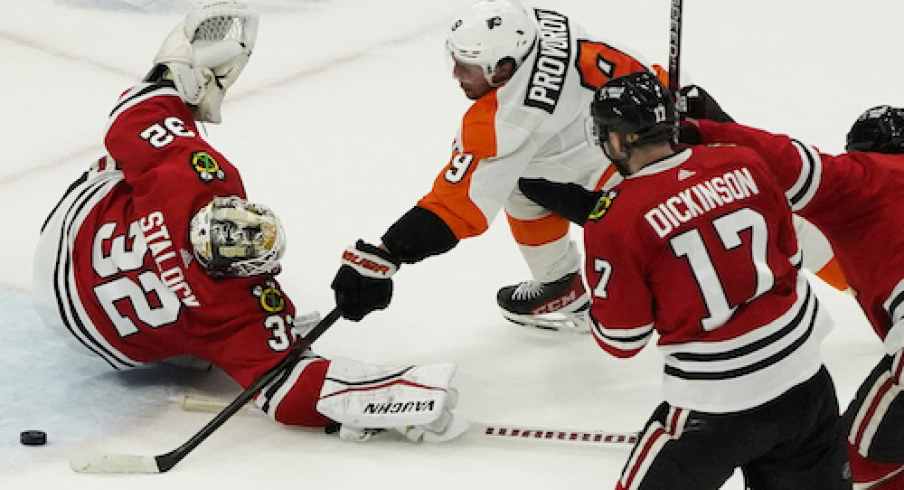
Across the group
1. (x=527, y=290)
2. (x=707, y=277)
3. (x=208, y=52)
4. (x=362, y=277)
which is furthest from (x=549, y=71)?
(x=707, y=277)

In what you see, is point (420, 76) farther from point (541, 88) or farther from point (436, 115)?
point (541, 88)

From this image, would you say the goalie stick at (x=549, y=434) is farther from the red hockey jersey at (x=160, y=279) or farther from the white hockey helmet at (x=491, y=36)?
the white hockey helmet at (x=491, y=36)

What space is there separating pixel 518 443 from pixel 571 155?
2.19ft

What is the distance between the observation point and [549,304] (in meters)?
3.95

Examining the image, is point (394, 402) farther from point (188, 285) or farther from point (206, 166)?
point (206, 166)

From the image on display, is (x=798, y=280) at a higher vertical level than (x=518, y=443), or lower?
higher

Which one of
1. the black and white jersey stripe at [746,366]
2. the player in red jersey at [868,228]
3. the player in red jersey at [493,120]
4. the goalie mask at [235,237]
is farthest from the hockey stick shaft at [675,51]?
the goalie mask at [235,237]

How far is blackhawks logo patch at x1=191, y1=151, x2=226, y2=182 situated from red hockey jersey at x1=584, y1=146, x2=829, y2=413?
112 centimetres

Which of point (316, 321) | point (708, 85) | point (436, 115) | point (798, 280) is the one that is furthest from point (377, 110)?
point (798, 280)

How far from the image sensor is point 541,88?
3.43 metres

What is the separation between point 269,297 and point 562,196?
72 centimetres

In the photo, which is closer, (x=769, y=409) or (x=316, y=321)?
(x=769, y=409)

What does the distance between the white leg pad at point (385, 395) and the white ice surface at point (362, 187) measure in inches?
3.5

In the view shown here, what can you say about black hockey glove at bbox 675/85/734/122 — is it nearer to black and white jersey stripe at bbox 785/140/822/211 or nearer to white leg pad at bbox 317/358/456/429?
black and white jersey stripe at bbox 785/140/822/211
